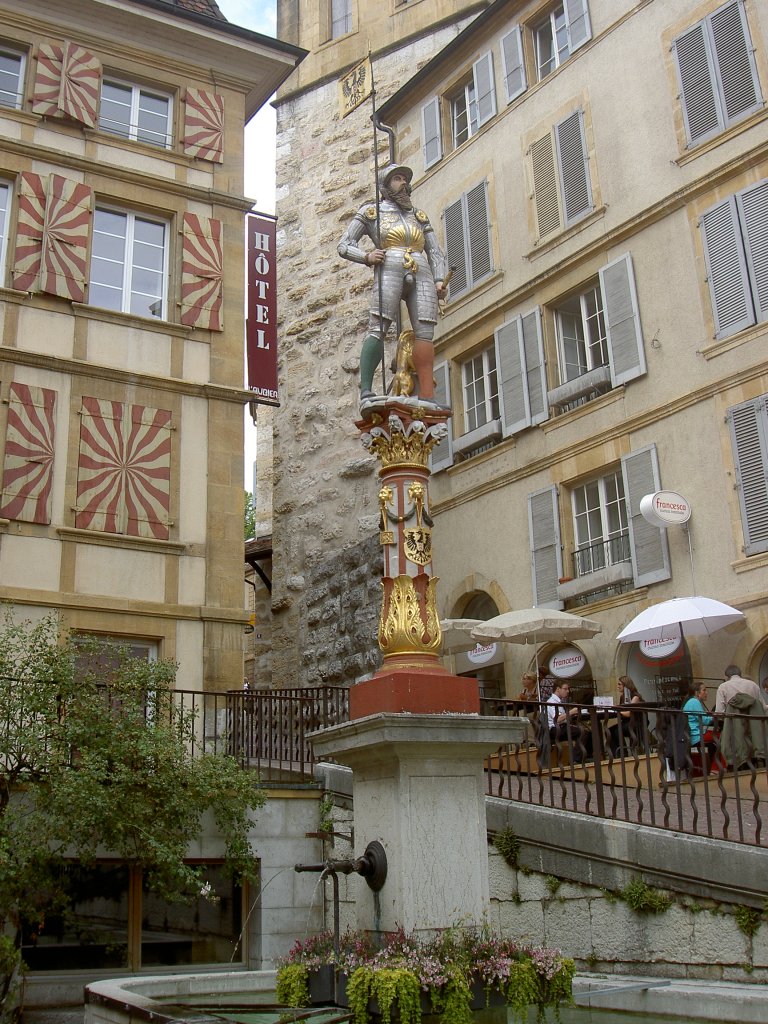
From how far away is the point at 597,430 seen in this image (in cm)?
1747

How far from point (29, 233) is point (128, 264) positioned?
1545 millimetres

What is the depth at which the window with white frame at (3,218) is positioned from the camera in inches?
632

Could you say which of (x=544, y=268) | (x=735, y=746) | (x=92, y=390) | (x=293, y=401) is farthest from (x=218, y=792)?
(x=293, y=401)

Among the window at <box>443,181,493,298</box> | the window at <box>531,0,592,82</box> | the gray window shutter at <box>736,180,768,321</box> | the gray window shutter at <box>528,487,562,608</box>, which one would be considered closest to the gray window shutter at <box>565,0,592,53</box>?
the window at <box>531,0,592,82</box>

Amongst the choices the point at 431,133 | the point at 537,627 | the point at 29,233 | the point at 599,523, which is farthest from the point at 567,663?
the point at 431,133

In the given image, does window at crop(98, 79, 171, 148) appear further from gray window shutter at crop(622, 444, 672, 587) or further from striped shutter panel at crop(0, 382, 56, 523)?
gray window shutter at crop(622, 444, 672, 587)

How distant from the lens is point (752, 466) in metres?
14.8

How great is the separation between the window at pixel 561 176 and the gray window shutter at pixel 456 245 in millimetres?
1973

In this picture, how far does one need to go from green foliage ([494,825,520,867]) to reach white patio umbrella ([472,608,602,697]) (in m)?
5.17

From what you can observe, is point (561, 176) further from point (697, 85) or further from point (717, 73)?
point (717, 73)

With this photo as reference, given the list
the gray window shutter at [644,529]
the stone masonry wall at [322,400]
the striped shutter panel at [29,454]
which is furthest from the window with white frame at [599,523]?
the striped shutter panel at [29,454]

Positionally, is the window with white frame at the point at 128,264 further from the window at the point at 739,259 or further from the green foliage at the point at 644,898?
the green foliage at the point at 644,898

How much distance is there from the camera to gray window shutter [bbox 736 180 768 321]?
597 inches

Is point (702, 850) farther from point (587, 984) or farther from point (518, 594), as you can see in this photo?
point (518, 594)
